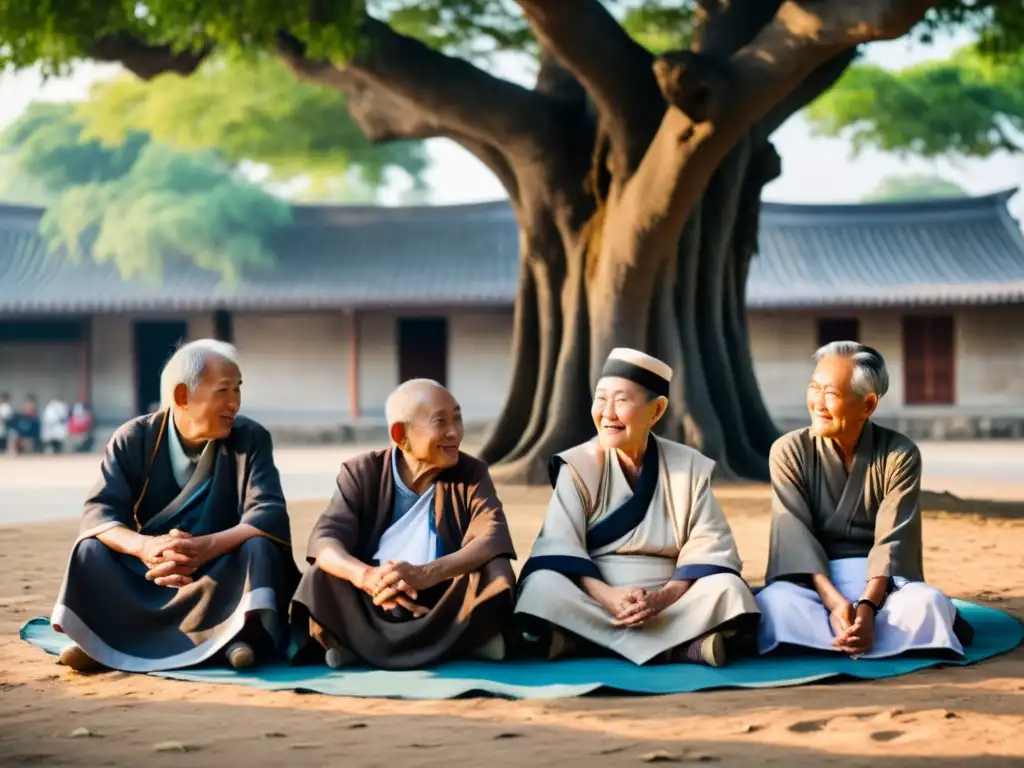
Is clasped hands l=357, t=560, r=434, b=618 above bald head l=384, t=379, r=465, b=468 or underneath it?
underneath

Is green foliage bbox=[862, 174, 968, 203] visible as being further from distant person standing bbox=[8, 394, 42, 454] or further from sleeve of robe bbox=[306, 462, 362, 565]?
sleeve of robe bbox=[306, 462, 362, 565]

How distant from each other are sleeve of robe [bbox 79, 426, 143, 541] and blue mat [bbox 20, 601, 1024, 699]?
621 mm

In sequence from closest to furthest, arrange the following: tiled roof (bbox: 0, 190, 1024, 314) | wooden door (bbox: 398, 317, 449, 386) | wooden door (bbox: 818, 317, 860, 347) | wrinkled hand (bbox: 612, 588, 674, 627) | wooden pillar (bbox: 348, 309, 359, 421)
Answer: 1. wrinkled hand (bbox: 612, 588, 674, 627)
2. tiled roof (bbox: 0, 190, 1024, 314)
3. wooden pillar (bbox: 348, 309, 359, 421)
4. wooden door (bbox: 398, 317, 449, 386)
5. wooden door (bbox: 818, 317, 860, 347)

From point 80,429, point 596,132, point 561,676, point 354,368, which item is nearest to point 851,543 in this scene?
point 561,676

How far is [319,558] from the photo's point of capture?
15.9 feet

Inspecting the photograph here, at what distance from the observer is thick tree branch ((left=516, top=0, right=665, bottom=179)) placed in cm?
970

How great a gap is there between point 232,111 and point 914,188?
43.8 m

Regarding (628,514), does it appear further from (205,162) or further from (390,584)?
(205,162)

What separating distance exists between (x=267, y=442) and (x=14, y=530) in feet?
19.1

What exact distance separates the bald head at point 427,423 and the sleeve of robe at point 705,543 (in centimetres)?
92

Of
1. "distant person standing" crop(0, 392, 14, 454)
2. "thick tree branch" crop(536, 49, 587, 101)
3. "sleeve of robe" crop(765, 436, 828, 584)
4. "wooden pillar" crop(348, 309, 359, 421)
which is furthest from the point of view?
"wooden pillar" crop(348, 309, 359, 421)

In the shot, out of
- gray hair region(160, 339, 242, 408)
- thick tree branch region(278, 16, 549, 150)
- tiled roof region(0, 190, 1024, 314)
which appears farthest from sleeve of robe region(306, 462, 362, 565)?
tiled roof region(0, 190, 1024, 314)

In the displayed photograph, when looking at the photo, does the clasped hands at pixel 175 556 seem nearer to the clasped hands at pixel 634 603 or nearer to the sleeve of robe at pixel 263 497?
the sleeve of robe at pixel 263 497

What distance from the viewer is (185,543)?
15.7 ft
